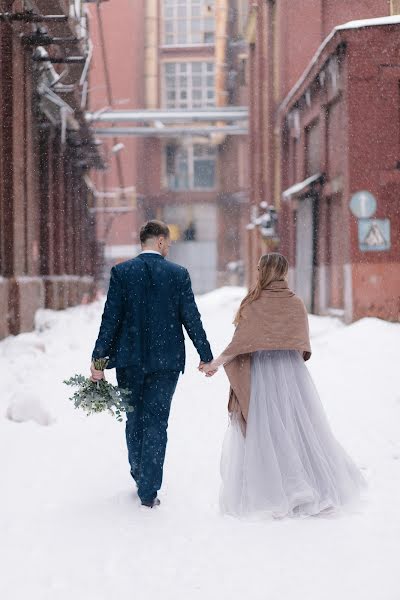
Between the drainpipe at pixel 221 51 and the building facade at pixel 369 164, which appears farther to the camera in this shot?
the drainpipe at pixel 221 51

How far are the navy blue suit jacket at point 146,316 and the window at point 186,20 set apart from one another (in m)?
42.7

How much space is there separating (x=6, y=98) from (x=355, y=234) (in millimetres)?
7134

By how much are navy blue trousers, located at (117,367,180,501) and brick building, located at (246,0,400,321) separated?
11510mm

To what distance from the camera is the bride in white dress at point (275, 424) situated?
15.6ft

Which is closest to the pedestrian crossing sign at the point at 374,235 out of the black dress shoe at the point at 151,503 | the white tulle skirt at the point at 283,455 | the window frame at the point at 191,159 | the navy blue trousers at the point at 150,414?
the white tulle skirt at the point at 283,455

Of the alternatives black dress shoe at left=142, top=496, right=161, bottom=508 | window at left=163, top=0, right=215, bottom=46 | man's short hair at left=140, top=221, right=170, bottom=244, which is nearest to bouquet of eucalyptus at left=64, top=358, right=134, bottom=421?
black dress shoe at left=142, top=496, right=161, bottom=508

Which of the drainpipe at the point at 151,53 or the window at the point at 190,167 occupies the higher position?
the drainpipe at the point at 151,53

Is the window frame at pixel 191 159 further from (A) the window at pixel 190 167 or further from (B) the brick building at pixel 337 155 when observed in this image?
(B) the brick building at pixel 337 155

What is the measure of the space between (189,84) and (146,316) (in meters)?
42.8

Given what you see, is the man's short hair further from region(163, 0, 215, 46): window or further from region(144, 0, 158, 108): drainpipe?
region(163, 0, 215, 46): window

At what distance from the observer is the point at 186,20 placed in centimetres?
4538

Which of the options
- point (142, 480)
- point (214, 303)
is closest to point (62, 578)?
point (142, 480)

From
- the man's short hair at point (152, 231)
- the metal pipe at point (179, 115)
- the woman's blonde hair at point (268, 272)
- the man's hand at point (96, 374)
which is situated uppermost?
the metal pipe at point (179, 115)

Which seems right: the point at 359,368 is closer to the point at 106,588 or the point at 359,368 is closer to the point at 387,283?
the point at 387,283
